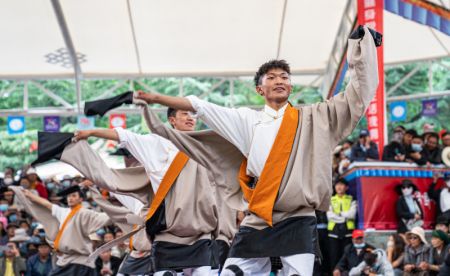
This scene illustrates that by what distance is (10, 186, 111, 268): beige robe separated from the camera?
396 inches

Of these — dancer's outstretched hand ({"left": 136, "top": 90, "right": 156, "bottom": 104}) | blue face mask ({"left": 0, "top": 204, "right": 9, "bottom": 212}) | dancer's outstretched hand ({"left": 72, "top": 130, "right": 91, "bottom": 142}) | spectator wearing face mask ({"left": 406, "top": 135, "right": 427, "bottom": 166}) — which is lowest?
blue face mask ({"left": 0, "top": 204, "right": 9, "bottom": 212})

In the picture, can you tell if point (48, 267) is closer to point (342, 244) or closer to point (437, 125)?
point (342, 244)

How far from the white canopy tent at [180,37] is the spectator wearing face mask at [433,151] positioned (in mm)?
3167

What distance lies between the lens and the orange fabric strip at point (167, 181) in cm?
702

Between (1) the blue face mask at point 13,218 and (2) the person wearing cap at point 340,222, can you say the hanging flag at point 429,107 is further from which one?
(1) the blue face mask at point 13,218

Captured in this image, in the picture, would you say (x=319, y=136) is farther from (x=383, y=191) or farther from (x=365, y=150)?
(x=365, y=150)

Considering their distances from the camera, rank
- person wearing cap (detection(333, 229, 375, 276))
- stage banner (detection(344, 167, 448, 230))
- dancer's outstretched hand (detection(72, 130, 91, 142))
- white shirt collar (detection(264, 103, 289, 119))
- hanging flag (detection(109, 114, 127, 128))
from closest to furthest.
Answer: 1. white shirt collar (detection(264, 103, 289, 119))
2. dancer's outstretched hand (detection(72, 130, 91, 142))
3. person wearing cap (detection(333, 229, 375, 276))
4. stage banner (detection(344, 167, 448, 230))
5. hanging flag (detection(109, 114, 127, 128))

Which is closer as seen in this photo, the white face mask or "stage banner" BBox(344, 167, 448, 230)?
the white face mask

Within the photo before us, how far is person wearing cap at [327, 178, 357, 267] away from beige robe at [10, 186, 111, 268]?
316 cm

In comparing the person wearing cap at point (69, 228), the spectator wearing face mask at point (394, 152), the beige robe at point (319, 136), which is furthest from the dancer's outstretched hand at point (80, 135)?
the spectator wearing face mask at point (394, 152)

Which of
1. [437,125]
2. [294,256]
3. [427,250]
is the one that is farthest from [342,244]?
[437,125]

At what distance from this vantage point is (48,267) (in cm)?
1284

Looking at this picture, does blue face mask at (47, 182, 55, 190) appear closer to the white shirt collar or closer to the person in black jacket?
the person in black jacket

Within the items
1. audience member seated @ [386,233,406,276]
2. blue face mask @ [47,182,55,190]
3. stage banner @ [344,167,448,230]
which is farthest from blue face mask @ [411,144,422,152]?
blue face mask @ [47,182,55,190]
